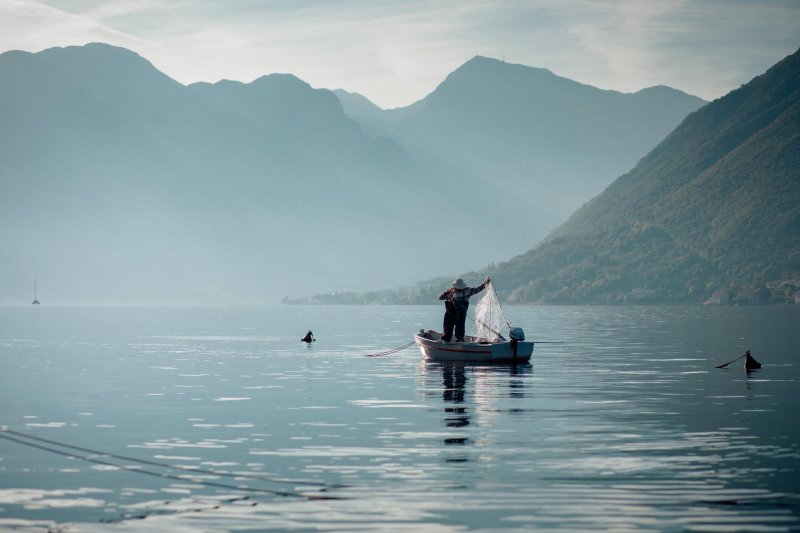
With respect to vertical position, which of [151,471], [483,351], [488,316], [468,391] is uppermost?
[488,316]

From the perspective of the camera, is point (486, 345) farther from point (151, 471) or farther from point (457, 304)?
point (151, 471)

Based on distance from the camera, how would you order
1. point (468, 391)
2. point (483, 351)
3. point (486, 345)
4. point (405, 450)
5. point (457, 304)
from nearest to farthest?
1. point (405, 450)
2. point (468, 391)
3. point (486, 345)
4. point (483, 351)
5. point (457, 304)

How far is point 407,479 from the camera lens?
37312 mm

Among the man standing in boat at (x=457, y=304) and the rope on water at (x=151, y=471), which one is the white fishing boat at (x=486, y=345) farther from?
the rope on water at (x=151, y=471)

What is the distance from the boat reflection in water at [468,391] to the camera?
50188mm

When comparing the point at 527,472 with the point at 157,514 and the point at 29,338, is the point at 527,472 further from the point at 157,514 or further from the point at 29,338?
the point at 29,338

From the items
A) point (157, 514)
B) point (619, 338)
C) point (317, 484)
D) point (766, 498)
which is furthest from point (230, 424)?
point (619, 338)

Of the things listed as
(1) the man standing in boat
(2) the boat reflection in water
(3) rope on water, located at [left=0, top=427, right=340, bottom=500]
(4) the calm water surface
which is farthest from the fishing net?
(3) rope on water, located at [left=0, top=427, right=340, bottom=500]

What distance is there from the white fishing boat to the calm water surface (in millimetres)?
5537

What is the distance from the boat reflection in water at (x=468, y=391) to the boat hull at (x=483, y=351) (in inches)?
25.8

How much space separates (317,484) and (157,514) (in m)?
6.04

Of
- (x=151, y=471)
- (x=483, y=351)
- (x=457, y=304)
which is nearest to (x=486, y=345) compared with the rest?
(x=483, y=351)

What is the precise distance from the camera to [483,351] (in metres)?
97.1

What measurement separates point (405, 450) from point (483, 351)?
5351cm
